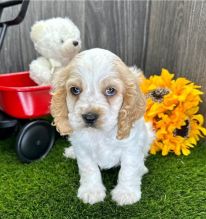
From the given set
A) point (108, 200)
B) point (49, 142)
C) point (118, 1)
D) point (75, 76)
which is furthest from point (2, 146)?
point (118, 1)

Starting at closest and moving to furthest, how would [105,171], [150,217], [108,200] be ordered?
1. [150,217]
2. [108,200]
3. [105,171]

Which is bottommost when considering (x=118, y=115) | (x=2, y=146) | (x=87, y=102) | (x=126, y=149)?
(x=2, y=146)

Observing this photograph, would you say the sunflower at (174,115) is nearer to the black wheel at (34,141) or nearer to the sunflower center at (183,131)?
the sunflower center at (183,131)

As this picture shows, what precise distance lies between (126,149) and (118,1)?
1830mm

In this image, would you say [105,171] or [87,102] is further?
[105,171]

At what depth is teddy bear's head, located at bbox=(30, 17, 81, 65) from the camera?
272 centimetres

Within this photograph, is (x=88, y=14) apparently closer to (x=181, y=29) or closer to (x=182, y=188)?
(x=181, y=29)

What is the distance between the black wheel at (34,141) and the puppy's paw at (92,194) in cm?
58

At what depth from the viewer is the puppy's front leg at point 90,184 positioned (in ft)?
6.89

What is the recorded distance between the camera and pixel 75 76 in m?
1.81

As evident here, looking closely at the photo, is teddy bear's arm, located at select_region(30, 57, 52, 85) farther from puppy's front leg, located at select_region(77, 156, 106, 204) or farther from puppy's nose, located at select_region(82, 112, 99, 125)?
puppy's nose, located at select_region(82, 112, 99, 125)

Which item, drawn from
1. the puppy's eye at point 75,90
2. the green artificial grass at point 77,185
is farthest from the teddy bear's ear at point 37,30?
the puppy's eye at point 75,90

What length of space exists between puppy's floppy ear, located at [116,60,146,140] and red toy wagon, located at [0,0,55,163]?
29.8 inches

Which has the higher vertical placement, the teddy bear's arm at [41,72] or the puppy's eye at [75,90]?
the puppy's eye at [75,90]
